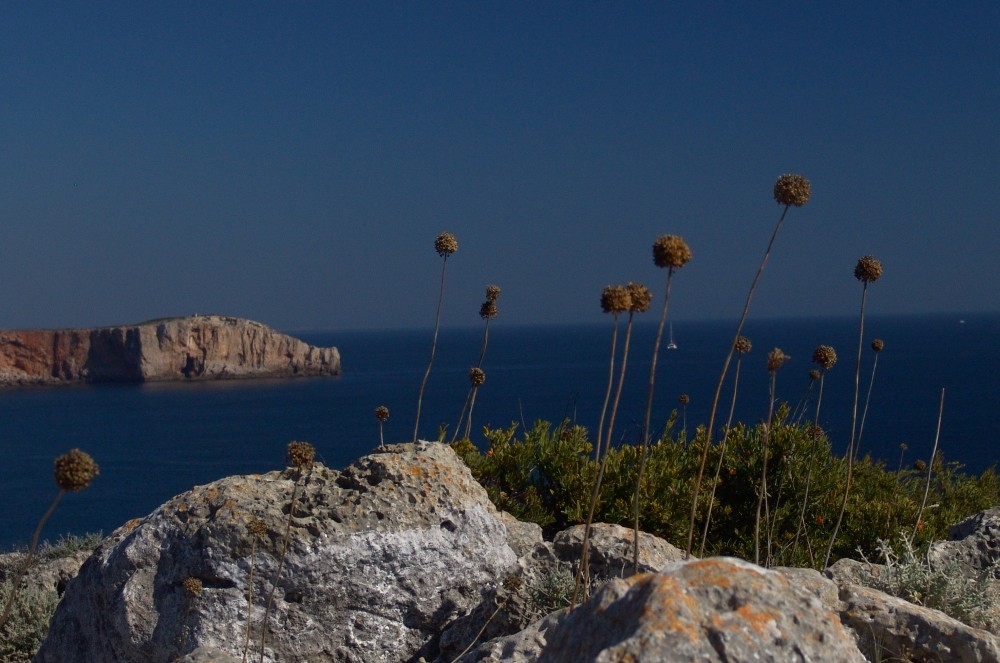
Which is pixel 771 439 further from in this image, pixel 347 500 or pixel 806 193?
pixel 347 500

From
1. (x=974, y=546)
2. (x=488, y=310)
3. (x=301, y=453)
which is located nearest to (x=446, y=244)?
(x=488, y=310)

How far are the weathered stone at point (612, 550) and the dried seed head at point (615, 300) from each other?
1.76 metres

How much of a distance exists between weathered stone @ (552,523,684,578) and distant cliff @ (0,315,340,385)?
13084cm

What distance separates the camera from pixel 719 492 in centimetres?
789

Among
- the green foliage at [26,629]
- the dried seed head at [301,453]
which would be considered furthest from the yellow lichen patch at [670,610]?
the green foliage at [26,629]

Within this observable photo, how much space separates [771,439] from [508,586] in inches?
142

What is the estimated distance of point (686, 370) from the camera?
132 meters

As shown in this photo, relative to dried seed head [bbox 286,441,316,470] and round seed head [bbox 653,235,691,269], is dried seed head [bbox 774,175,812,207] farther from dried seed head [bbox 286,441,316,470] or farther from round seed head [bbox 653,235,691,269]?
dried seed head [bbox 286,441,316,470]

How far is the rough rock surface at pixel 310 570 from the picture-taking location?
531cm

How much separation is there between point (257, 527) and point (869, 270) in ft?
13.7

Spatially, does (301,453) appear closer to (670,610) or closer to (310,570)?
(310,570)

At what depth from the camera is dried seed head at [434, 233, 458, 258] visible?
25.0 ft

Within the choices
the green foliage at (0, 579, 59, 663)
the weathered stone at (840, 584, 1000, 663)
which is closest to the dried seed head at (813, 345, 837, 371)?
the weathered stone at (840, 584, 1000, 663)

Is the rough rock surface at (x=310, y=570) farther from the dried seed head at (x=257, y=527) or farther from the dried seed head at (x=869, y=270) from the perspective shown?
the dried seed head at (x=869, y=270)
